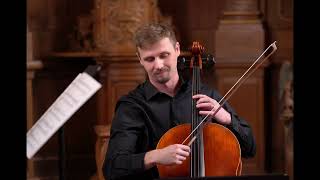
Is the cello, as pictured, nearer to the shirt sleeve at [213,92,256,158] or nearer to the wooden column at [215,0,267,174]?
the shirt sleeve at [213,92,256,158]

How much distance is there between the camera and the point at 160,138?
2660mm

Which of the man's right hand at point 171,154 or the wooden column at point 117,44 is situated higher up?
the wooden column at point 117,44

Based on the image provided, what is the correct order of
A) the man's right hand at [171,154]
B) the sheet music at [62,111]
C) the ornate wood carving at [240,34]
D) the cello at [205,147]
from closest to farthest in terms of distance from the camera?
the sheet music at [62,111] → the man's right hand at [171,154] → the cello at [205,147] → the ornate wood carving at [240,34]

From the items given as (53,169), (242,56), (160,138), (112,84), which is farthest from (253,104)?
(160,138)

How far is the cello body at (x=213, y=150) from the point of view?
260cm

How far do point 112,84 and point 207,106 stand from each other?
1981 millimetres

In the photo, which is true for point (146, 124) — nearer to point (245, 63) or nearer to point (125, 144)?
point (125, 144)

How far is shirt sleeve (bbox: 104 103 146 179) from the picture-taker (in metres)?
2.60

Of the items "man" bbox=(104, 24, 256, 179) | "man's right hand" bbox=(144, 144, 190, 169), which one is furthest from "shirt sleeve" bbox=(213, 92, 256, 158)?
"man's right hand" bbox=(144, 144, 190, 169)

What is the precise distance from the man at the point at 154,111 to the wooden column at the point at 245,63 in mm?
1793

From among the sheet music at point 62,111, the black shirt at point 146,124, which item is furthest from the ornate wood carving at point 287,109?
the sheet music at point 62,111

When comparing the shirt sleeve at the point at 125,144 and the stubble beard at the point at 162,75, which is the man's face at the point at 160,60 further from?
the shirt sleeve at the point at 125,144
